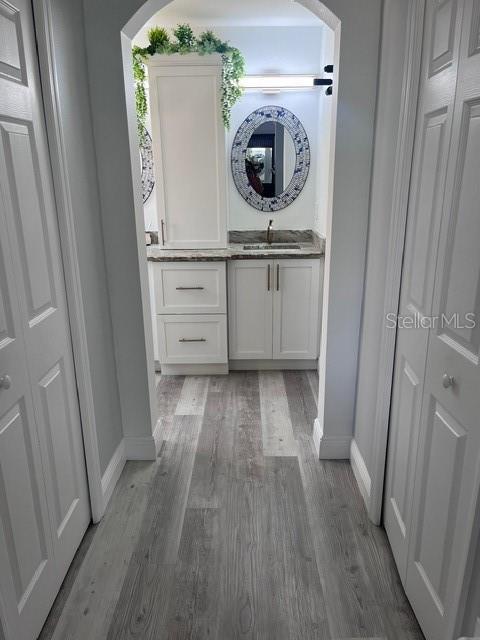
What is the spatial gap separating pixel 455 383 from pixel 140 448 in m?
1.80

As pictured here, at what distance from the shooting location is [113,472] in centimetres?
239

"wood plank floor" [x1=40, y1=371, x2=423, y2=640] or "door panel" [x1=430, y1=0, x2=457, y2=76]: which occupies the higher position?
"door panel" [x1=430, y1=0, x2=457, y2=76]

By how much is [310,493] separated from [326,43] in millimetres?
3203

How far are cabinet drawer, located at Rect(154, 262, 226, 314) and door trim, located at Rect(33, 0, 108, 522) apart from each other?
5.12 ft

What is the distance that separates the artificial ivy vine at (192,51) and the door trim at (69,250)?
181cm

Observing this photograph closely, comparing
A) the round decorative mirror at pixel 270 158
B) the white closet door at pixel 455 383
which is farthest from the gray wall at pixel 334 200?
the round decorative mirror at pixel 270 158

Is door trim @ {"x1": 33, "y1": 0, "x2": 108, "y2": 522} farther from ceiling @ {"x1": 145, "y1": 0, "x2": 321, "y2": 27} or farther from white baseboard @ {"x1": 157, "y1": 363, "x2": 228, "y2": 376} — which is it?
ceiling @ {"x1": 145, "y1": 0, "x2": 321, "y2": 27}

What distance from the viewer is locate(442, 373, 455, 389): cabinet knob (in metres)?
1.35

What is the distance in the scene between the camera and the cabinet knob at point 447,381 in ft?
4.44

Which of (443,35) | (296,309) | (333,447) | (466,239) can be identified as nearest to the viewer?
(466,239)

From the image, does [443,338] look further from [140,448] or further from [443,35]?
[140,448]

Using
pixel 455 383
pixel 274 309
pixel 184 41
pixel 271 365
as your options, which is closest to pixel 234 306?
pixel 274 309

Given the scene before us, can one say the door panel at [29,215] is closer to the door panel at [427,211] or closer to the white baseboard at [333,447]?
the door panel at [427,211]

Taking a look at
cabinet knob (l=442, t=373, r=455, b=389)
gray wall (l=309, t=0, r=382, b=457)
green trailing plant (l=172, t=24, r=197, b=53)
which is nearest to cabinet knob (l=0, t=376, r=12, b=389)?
cabinet knob (l=442, t=373, r=455, b=389)
